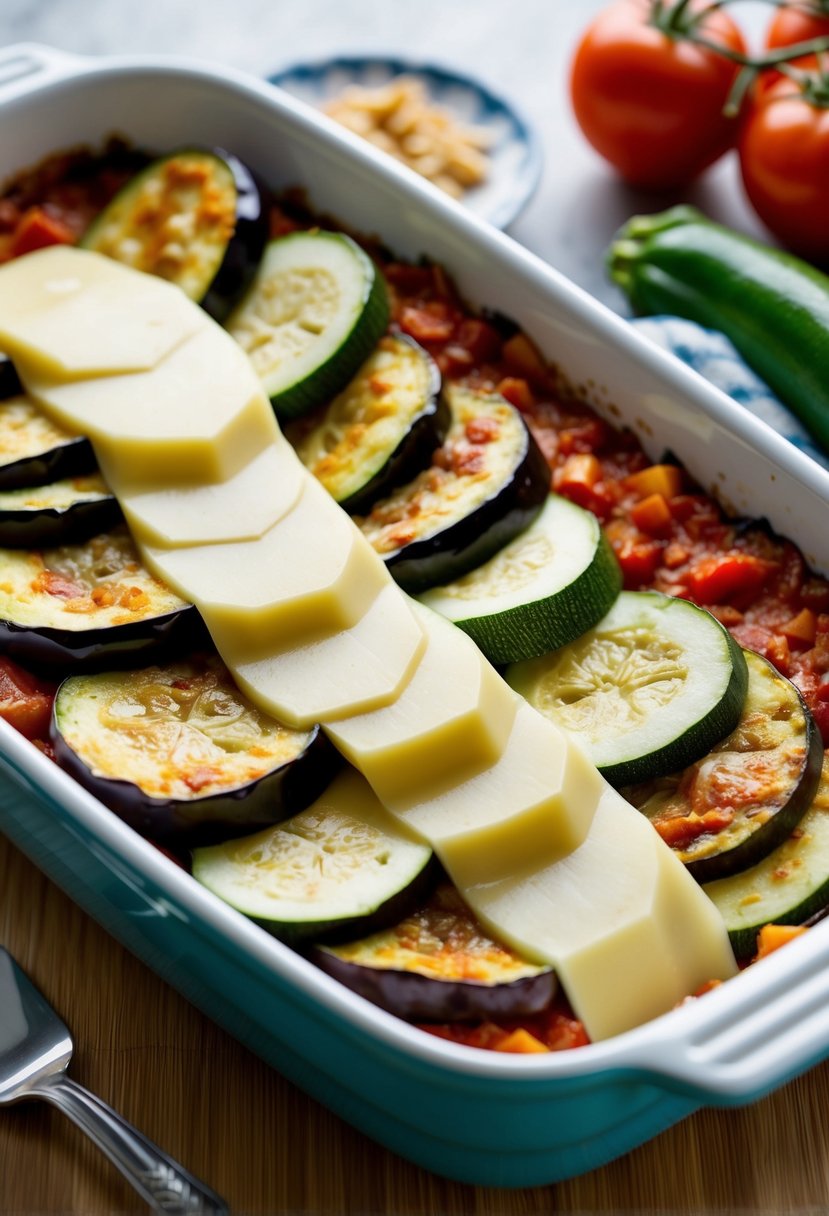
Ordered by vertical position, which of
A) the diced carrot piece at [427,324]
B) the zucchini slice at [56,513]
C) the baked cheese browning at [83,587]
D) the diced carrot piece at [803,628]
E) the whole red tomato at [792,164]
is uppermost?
the whole red tomato at [792,164]

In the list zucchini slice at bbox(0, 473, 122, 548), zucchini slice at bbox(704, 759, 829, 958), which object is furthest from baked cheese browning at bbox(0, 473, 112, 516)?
zucchini slice at bbox(704, 759, 829, 958)

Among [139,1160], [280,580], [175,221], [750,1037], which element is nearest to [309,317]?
[175,221]

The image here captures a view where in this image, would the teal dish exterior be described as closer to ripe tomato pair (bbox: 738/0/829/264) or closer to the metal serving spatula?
the metal serving spatula

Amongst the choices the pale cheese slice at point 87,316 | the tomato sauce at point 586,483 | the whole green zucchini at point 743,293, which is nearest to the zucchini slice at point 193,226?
the pale cheese slice at point 87,316

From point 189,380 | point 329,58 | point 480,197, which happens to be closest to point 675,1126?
point 189,380

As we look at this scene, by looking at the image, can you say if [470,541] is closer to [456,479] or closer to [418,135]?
[456,479]

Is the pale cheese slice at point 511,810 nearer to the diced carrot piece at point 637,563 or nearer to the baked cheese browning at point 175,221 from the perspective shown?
the diced carrot piece at point 637,563
